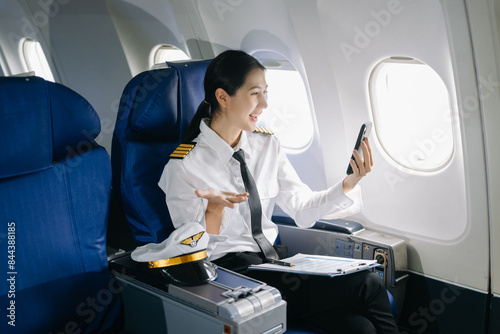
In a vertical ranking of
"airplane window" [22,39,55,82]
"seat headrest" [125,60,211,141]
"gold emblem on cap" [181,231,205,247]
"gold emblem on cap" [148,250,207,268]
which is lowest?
"gold emblem on cap" [148,250,207,268]

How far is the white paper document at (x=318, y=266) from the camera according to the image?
215 centimetres

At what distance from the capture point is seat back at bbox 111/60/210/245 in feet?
7.91

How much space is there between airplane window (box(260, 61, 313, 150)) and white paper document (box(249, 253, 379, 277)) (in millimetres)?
1418

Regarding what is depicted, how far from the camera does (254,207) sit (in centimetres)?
247

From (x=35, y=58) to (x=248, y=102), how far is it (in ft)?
14.8

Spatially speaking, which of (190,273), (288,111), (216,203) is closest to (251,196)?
(216,203)

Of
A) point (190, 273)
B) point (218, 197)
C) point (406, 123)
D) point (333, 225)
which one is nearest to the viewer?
point (190, 273)

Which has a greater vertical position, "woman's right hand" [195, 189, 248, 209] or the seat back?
the seat back

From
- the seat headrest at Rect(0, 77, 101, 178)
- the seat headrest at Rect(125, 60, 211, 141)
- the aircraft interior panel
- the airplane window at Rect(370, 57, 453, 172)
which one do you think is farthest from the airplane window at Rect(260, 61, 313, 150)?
the seat headrest at Rect(0, 77, 101, 178)

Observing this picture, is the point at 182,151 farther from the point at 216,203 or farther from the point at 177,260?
the point at 177,260

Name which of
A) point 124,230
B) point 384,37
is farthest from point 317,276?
point 124,230

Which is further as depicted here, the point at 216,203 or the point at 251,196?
the point at 251,196

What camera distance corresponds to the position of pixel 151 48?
15.0 ft

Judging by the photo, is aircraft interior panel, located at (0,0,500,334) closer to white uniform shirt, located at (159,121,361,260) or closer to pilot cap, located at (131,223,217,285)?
pilot cap, located at (131,223,217,285)
